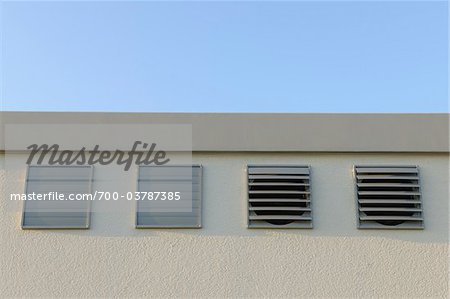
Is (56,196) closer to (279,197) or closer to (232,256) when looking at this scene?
Answer: (232,256)

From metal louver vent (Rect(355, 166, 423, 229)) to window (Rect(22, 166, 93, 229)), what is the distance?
8.94 feet

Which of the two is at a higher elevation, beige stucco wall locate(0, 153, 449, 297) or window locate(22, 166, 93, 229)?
window locate(22, 166, 93, 229)

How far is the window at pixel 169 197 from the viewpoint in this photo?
6.68 metres

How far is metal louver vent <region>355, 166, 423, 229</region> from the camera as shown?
664cm

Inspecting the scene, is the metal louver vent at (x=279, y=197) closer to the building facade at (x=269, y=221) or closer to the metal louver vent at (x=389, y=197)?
the building facade at (x=269, y=221)

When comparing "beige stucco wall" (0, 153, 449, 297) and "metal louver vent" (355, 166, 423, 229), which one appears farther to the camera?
"metal louver vent" (355, 166, 423, 229)

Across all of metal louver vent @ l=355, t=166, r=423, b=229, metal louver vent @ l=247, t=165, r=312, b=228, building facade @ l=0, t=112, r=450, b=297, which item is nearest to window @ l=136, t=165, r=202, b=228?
building facade @ l=0, t=112, r=450, b=297

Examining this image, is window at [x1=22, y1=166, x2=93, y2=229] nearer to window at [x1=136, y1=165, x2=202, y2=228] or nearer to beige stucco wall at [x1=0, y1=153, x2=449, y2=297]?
Answer: beige stucco wall at [x1=0, y1=153, x2=449, y2=297]

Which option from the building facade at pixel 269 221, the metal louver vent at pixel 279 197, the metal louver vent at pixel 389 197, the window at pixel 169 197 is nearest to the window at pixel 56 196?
the building facade at pixel 269 221

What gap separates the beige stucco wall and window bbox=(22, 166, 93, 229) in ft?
0.35

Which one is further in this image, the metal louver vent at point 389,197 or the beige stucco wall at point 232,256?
the metal louver vent at point 389,197

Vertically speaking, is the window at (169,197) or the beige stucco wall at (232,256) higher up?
the window at (169,197)

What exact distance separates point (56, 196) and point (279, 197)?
2.22 m

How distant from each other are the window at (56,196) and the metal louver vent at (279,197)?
5.41 feet
